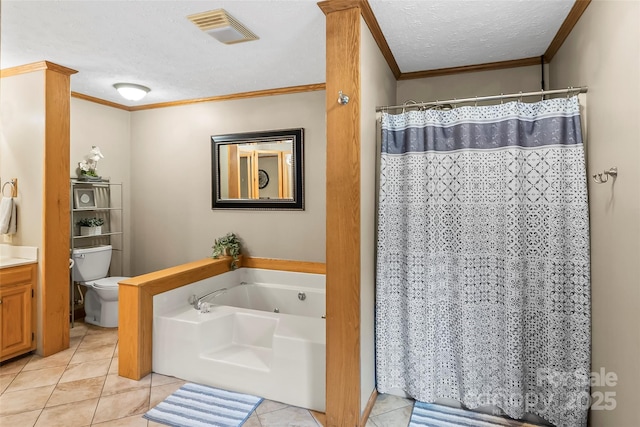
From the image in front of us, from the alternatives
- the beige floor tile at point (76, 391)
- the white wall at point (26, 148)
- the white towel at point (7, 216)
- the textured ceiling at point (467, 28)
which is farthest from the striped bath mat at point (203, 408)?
the textured ceiling at point (467, 28)

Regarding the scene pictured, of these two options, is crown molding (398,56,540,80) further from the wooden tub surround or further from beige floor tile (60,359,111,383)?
beige floor tile (60,359,111,383)

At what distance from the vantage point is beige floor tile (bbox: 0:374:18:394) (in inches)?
98.8

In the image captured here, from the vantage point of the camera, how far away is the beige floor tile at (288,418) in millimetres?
2133

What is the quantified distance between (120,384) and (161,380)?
0.26 m

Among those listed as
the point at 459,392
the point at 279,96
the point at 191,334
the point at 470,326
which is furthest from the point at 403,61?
the point at 191,334

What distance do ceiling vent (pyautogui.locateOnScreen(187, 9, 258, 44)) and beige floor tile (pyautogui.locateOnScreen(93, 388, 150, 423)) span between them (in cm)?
238

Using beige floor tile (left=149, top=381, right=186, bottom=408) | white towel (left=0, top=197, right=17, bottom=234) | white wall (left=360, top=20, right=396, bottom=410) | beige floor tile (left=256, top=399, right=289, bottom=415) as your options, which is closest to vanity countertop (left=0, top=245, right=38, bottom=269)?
white towel (left=0, top=197, right=17, bottom=234)

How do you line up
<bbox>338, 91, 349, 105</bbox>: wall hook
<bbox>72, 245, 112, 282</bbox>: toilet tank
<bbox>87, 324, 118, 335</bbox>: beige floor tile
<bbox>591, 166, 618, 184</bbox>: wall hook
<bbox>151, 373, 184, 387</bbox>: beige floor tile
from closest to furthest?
<bbox>591, 166, 618, 184</bbox>: wall hook < <bbox>338, 91, 349, 105</bbox>: wall hook < <bbox>151, 373, 184, 387</bbox>: beige floor tile < <bbox>87, 324, 118, 335</bbox>: beige floor tile < <bbox>72, 245, 112, 282</bbox>: toilet tank

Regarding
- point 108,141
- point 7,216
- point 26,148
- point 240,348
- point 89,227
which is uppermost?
point 108,141

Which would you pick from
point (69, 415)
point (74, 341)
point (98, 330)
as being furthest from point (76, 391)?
point (98, 330)

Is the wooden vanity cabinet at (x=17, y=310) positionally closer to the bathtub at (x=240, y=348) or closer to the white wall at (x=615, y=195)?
the bathtub at (x=240, y=348)

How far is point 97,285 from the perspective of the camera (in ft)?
11.9

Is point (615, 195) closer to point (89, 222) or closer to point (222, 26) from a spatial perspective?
point (222, 26)

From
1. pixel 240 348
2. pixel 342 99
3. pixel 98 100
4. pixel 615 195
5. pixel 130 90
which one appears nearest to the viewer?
pixel 615 195
